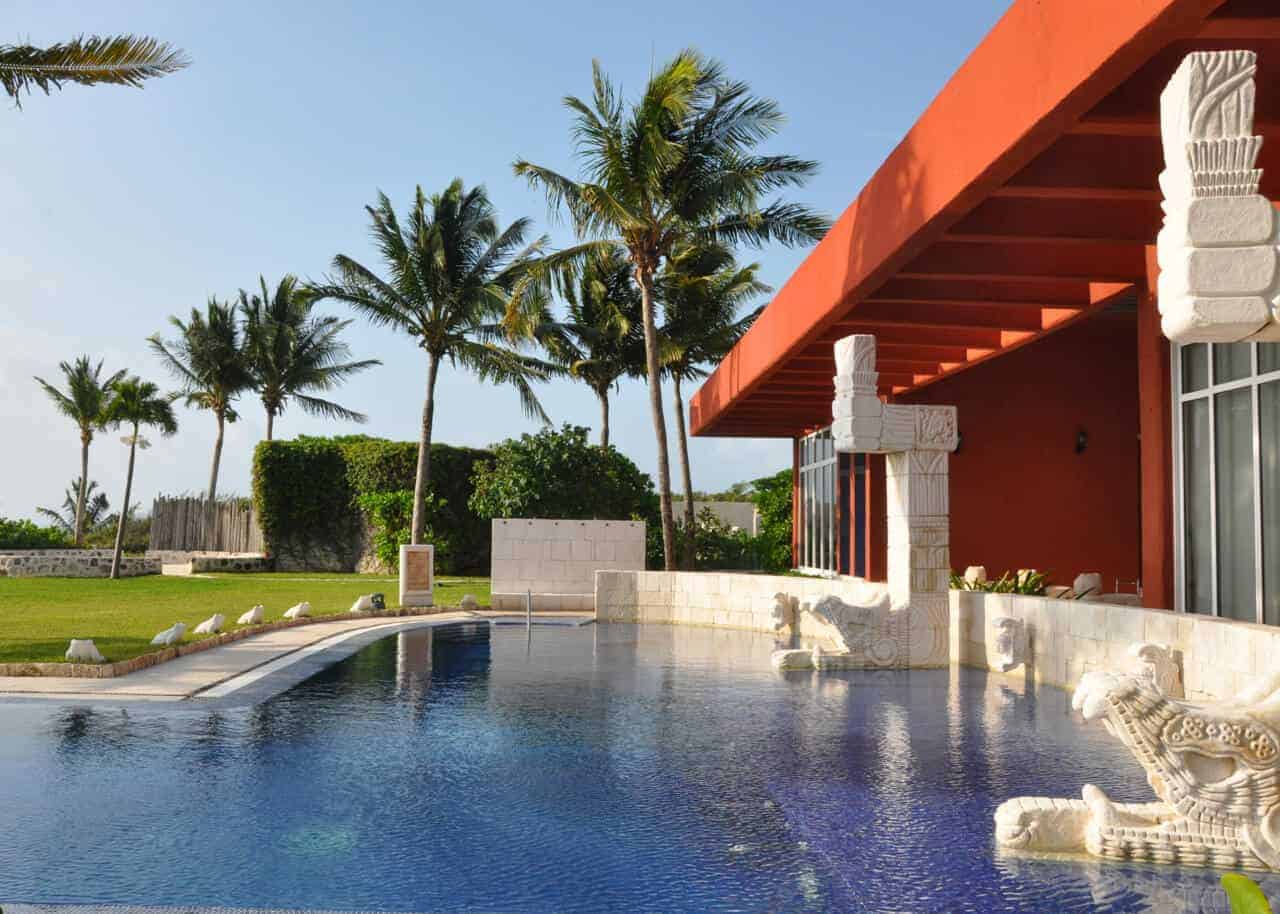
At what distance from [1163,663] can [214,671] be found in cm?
914

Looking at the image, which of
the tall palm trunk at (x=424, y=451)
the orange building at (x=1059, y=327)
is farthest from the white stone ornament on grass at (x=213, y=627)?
the tall palm trunk at (x=424, y=451)

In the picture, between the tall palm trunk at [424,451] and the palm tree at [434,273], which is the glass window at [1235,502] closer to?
the palm tree at [434,273]

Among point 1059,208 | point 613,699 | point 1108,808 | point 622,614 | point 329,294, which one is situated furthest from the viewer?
point 329,294

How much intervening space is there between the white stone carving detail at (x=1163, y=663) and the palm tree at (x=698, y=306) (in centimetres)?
2168

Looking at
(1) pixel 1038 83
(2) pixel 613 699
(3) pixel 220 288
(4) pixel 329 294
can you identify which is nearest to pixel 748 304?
(4) pixel 329 294

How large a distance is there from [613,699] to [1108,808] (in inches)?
227

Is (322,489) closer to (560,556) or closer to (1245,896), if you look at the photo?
(560,556)

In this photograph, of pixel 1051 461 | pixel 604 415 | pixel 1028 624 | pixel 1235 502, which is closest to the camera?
pixel 1235 502

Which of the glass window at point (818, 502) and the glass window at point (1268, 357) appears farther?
the glass window at point (818, 502)

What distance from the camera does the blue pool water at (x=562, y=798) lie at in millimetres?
5152

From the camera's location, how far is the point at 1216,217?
168 inches

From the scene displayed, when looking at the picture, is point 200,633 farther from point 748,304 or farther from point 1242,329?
point 748,304

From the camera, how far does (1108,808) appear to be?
5797mm

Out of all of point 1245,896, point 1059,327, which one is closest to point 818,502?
point 1059,327
